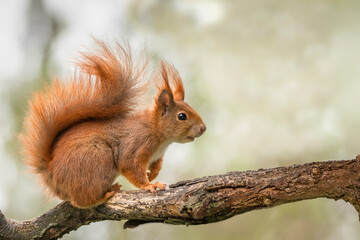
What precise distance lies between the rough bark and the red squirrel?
3.5 inches

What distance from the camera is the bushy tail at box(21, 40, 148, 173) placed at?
2.07 meters

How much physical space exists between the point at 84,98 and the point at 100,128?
0.58 feet

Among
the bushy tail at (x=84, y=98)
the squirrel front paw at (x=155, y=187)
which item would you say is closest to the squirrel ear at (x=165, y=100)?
the bushy tail at (x=84, y=98)

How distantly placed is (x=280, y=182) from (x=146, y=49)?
106cm

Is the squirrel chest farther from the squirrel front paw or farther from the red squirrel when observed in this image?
the squirrel front paw

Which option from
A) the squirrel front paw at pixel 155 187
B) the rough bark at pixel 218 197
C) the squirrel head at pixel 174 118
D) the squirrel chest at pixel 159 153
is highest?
the squirrel head at pixel 174 118

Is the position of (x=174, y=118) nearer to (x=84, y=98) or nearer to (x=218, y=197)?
(x=84, y=98)

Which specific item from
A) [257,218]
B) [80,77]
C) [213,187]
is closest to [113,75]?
[80,77]

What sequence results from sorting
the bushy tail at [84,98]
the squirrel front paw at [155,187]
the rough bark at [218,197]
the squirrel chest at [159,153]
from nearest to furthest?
1. the rough bark at [218,197]
2. the squirrel front paw at [155,187]
3. the bushy tail at [84,98]
4. the squirrel chest at [159,153]

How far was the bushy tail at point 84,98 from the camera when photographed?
6.81 ft

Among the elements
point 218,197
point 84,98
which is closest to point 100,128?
point 84,98

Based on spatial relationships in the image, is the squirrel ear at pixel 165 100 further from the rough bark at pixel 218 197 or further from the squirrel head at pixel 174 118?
the rough bark at pixel 218 197

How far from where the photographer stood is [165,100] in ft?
7.28

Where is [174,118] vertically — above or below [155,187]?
above
